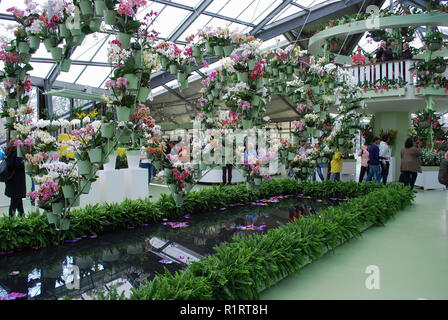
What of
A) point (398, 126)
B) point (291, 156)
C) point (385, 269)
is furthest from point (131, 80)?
point (398, 126)

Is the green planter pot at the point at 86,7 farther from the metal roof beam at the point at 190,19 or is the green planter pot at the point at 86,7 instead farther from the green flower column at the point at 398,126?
the green flower column at the point at 398,126

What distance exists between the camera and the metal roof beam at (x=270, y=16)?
11.3 m

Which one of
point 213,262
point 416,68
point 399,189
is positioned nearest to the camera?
point 213,262

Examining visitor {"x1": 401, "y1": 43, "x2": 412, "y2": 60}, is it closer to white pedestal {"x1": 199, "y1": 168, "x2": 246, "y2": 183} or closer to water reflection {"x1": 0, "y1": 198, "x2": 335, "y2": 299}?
white pedestal {"x1": 199, "y1": 168, "x2": 246, "y2": 183}

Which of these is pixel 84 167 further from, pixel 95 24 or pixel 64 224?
pixel 95 24

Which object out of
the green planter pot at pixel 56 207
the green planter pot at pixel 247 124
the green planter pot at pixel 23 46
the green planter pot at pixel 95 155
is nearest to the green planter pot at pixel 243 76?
the green planter pot at pixel 247 124

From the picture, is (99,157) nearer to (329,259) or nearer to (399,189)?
(329,259)

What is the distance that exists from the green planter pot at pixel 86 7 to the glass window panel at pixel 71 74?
28.7 feet

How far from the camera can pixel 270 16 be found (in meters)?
11.8

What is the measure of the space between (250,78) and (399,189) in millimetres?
4155

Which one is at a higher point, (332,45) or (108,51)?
(332,45)

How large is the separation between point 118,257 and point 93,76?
389 inches
